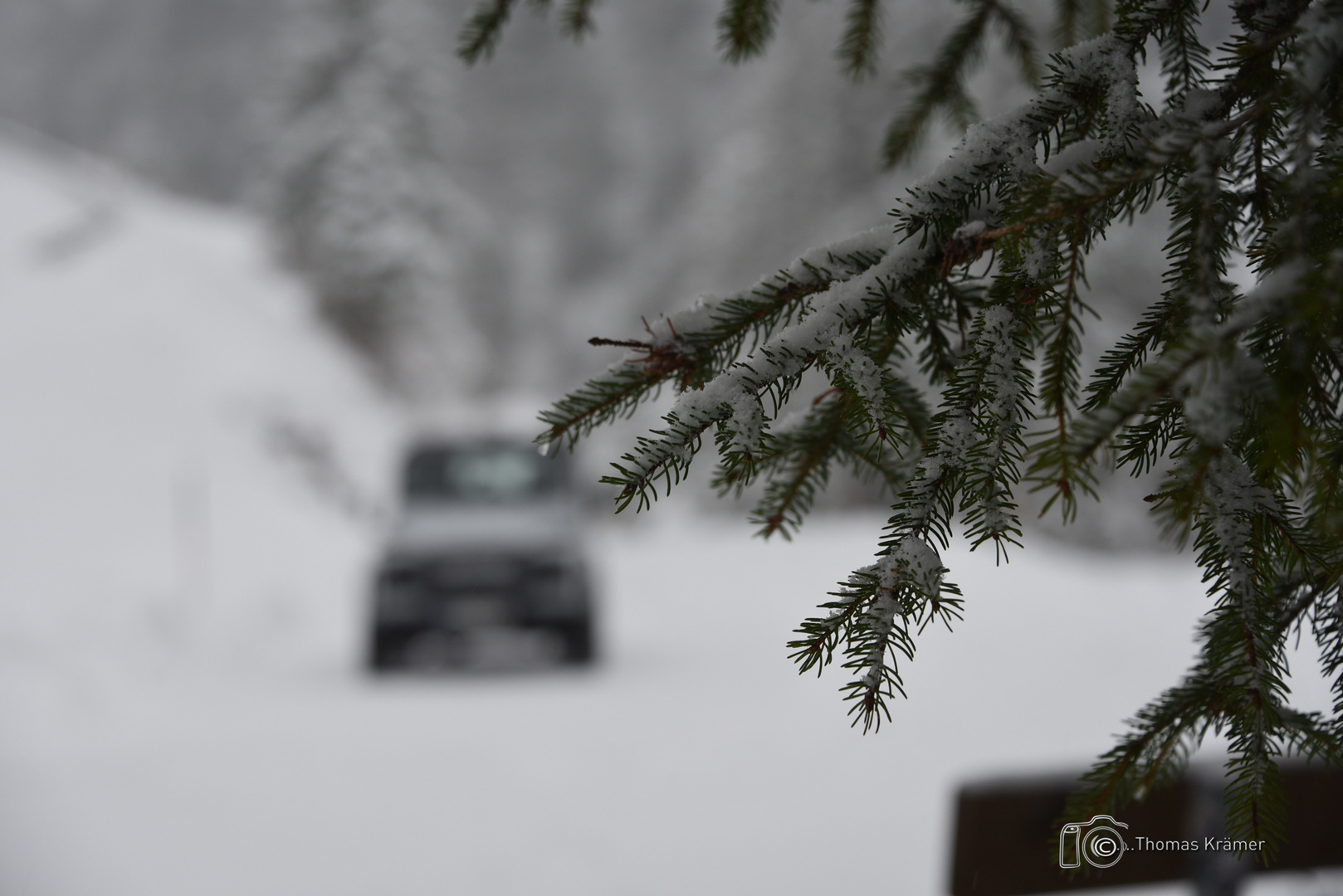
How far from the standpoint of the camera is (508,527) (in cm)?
859

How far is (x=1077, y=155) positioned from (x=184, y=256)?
2748 cm

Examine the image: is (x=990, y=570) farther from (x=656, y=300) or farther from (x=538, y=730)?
(x=656, y=300)

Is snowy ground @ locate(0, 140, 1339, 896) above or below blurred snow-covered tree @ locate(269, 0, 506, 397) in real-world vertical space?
below

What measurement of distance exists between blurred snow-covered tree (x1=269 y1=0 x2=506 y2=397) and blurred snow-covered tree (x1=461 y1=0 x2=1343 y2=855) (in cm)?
2602

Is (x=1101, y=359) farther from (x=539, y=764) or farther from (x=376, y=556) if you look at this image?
(x=376, y=556)

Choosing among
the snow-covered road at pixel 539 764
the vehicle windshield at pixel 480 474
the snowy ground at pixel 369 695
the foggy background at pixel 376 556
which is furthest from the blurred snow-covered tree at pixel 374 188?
the vehicle windshield at pixel 480 474

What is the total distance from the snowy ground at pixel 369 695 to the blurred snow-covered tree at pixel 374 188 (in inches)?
225

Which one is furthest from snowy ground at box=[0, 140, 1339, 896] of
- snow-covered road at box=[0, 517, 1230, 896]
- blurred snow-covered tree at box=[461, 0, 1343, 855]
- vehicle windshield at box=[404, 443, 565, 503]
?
blurred snow-covered tree at box=[461, 0, 1343, 855]

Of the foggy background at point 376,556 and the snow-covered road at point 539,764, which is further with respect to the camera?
the foggy background at point 376,556

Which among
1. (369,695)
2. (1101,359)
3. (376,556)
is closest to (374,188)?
(376,556)

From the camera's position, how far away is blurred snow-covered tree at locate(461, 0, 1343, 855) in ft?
4.15

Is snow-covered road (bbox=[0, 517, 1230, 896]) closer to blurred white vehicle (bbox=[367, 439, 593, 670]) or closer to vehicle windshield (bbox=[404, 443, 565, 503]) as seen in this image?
blurred white vehicle (bbox=[367, 439, 593, 670])

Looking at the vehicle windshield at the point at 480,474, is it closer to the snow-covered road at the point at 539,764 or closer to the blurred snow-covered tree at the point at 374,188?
the snow-covered road at the point at 539,764

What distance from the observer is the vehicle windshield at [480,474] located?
9141 millimetres
